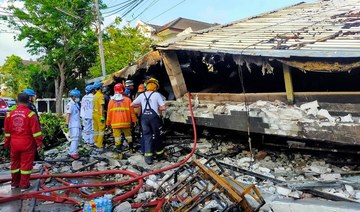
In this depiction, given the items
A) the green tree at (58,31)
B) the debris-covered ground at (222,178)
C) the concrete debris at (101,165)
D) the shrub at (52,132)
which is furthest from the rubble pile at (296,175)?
the green tree at (58,31)

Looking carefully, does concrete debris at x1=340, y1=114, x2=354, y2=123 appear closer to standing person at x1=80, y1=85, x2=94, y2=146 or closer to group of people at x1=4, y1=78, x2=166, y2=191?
group of people at x1=4, y1=78, x2=166, y2=191

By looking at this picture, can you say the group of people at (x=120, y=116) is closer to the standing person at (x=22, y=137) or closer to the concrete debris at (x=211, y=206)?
the standing person at (x=22, y=137)

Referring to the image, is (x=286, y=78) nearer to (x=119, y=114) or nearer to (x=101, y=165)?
(x=119, y=114)

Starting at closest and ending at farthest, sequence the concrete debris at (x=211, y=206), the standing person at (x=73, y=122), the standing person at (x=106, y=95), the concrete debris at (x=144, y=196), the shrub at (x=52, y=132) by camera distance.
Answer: the concrete debris at (x=211, y=206) → the concrete debris at (x=144, y=196) → the standing person at (x=73, y=122) → the standing person at (x=106, y=95) → the shrub at (x=52, y=132)

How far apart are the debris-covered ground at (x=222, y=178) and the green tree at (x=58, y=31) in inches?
608

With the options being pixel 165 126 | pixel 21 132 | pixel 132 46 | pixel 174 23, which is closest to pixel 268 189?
pixel 21 132

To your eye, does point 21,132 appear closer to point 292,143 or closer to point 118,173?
point 118,173

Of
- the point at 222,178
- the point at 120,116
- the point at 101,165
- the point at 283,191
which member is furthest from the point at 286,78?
the point at 101,165

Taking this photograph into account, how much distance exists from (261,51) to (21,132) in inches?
152

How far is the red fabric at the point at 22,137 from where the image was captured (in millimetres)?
5102

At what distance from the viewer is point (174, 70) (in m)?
6.78

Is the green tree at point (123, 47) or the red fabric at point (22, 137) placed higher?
the green tree at point (123, 47)

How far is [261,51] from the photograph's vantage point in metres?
4.77

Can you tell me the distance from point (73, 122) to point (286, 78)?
4611 millimetres
